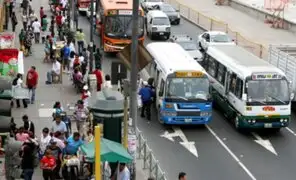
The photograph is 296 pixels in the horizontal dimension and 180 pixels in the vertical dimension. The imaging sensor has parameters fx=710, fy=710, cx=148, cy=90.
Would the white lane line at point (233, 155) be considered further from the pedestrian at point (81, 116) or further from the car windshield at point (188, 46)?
the car windshield at point (188, 46)

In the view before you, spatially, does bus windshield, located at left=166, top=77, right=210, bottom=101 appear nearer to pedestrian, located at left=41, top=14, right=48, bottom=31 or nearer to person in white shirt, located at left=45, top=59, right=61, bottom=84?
person in white shirt, located at left=45, top=59, right=61, bottom=84

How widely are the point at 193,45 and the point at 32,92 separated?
1229cm

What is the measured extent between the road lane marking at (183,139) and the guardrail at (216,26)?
14.4 meters

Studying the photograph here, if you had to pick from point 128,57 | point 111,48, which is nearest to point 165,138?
point 128,57

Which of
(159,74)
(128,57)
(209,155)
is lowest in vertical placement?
(209,155)

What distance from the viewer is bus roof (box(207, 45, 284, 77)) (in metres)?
24.8

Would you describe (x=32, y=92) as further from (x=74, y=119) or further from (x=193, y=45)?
(x=193, y=45)

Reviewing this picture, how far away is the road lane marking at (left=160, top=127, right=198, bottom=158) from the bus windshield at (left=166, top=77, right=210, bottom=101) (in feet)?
4.12

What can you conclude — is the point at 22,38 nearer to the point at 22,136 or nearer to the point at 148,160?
the point at 148,160

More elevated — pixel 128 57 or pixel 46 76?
pixel 128 57

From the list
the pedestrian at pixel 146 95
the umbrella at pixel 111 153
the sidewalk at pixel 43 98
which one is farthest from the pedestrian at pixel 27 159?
the pedestrian at pixel 146 95

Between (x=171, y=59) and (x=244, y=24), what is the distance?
27746mm

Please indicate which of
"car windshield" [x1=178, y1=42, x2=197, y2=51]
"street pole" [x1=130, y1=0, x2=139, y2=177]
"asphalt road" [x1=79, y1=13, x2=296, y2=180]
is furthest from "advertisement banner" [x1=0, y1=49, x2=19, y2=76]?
"street pole" [x1=130, y1=0, x2=139, y2=177]

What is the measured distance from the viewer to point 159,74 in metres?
27.0
